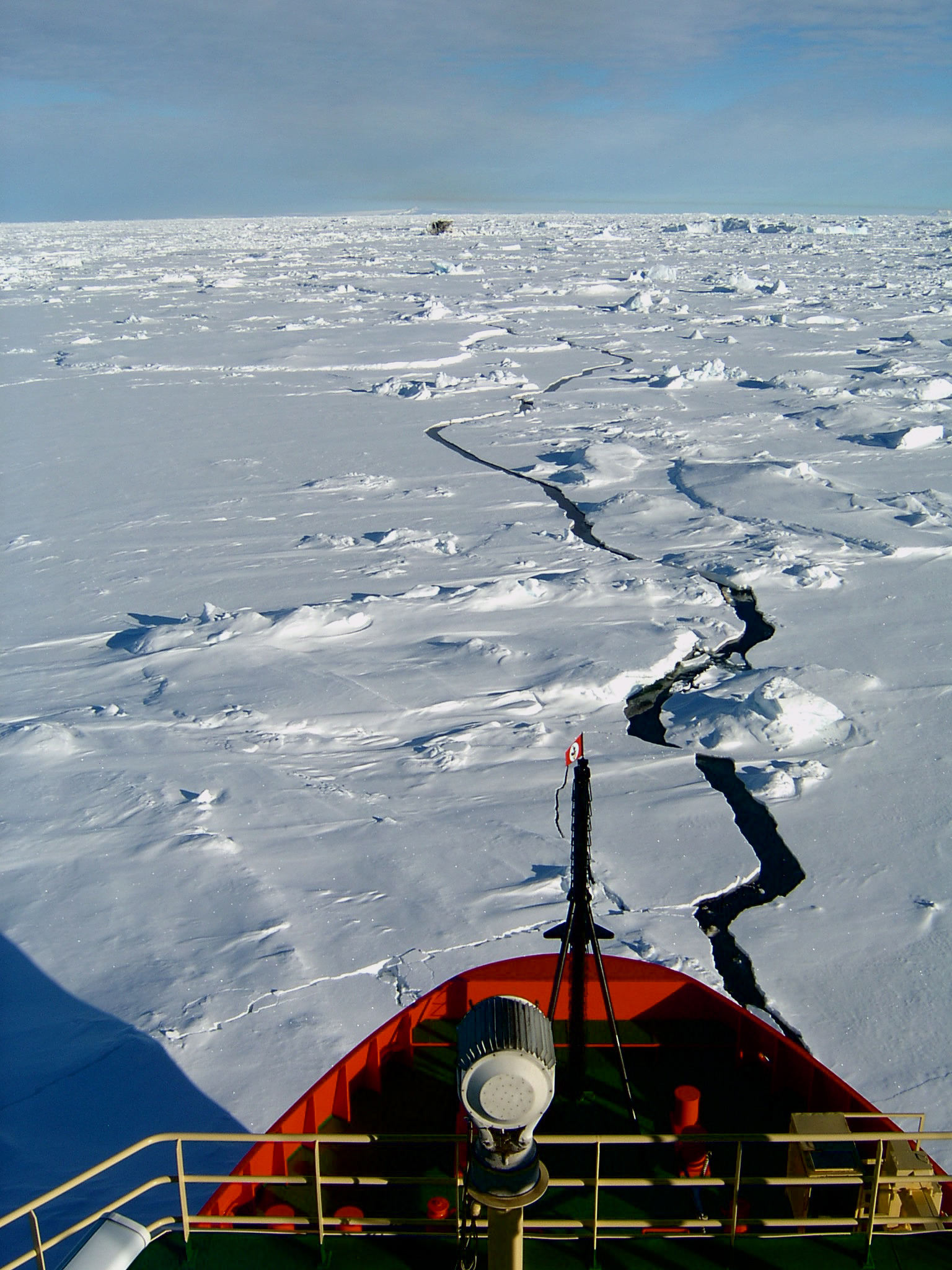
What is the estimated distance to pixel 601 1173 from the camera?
3.41 meters


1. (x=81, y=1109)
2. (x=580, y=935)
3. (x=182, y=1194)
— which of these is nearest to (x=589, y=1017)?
(x=580, y=935)

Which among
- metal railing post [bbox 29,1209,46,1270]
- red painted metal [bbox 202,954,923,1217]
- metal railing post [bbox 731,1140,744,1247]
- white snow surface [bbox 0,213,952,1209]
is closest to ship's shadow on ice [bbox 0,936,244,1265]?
white snow surface [bbox 0,213,952,1209]

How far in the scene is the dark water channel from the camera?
4.91 meters

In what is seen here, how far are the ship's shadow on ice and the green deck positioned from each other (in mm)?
782

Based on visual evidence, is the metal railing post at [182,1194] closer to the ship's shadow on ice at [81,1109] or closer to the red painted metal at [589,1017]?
the red painted metal at [589,1017]

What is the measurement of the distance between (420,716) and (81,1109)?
3.53 metres

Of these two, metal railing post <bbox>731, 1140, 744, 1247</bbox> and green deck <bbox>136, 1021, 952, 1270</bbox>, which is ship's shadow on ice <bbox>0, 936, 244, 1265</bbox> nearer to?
green deck <bbox>136, 1021, 952, 1270</bbox>

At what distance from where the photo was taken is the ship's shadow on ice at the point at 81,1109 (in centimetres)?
374

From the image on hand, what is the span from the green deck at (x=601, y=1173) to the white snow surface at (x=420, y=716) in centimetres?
73

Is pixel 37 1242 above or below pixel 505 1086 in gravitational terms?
below

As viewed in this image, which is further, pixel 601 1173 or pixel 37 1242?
pixel 601 1173

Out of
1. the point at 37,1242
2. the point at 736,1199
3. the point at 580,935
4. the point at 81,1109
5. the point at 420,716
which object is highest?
the point at 580,935

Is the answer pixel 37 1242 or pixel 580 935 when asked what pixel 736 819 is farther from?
pixel 37 1242

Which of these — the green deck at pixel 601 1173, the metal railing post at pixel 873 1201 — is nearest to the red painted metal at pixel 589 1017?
the green deck at pixel 601 1173
